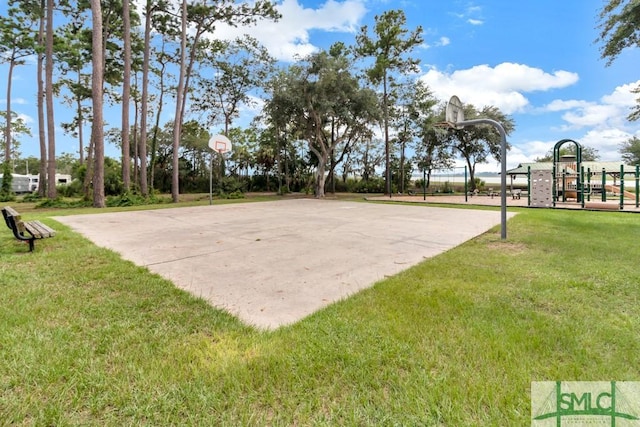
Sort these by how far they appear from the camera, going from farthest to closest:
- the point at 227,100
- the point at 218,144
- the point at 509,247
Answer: the point at 227,100, the point at 218,144, the point at 509,247

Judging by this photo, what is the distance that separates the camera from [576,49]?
34.7 ft

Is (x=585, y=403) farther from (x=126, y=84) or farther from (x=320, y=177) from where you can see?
(x=320, y=177)

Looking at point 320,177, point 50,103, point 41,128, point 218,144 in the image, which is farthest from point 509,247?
point 41,128

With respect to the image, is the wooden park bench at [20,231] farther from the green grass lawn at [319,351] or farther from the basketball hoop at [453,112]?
the basketball hoop at [453,112]

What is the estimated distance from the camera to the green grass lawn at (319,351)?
1.31 meters

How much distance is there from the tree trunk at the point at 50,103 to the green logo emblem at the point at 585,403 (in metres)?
18.6

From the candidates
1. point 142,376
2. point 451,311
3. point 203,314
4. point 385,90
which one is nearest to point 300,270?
point 203,314

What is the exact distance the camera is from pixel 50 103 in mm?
14625

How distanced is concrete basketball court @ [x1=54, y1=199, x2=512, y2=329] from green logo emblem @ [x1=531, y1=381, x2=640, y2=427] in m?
1.40

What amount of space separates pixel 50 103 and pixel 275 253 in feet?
56.1

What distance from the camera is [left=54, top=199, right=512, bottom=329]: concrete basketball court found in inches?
101

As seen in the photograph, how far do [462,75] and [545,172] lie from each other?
10.4 meters

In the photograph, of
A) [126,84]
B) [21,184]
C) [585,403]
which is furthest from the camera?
[21,184]

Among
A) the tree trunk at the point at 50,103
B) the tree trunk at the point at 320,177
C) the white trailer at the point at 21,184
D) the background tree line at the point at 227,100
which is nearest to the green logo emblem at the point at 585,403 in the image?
the background tree line at the point at 227,100
